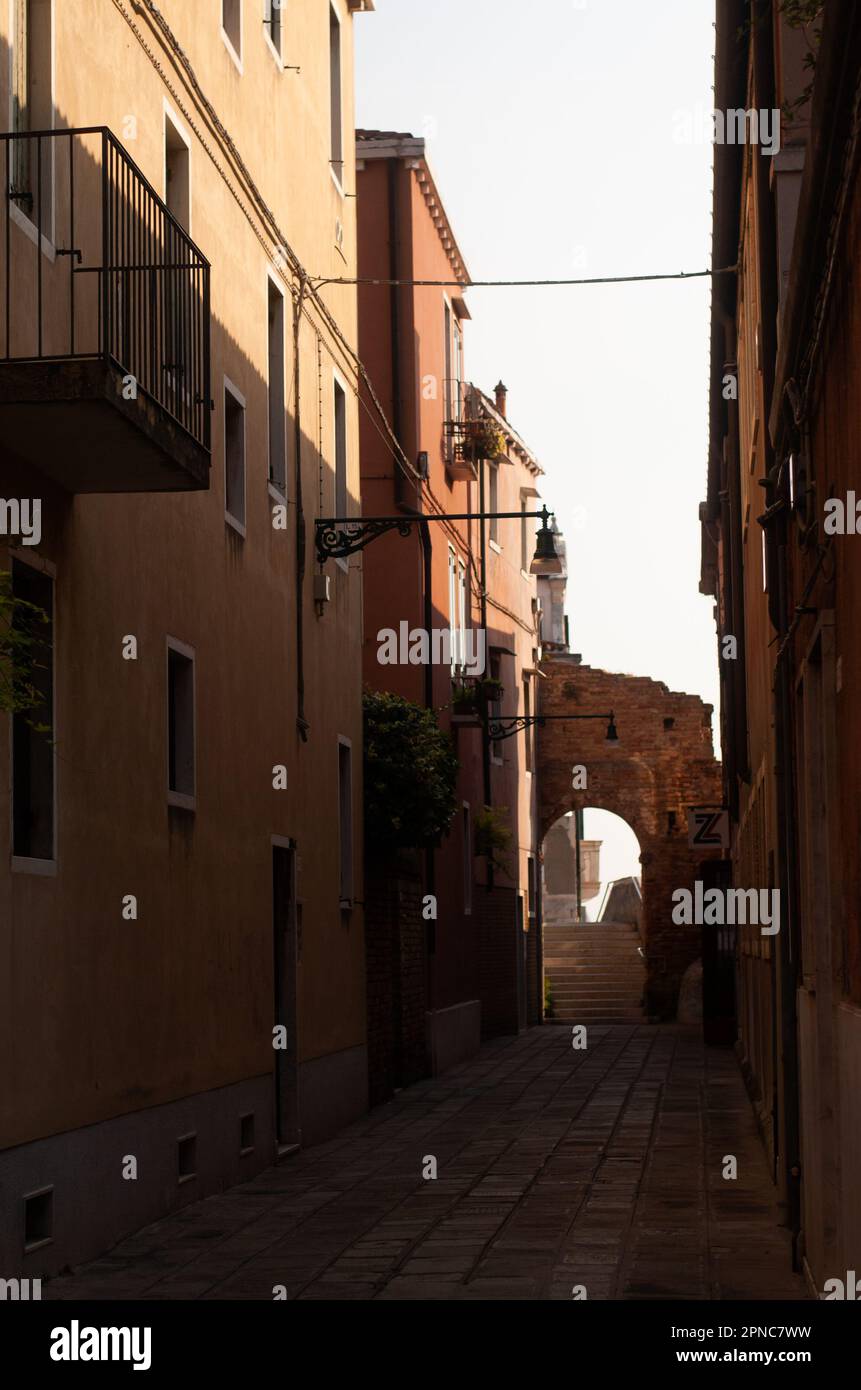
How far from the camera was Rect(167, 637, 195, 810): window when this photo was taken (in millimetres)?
13031

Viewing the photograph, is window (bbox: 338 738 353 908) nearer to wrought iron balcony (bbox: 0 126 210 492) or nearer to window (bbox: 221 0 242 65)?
window (bbox: 221 0 242 65)

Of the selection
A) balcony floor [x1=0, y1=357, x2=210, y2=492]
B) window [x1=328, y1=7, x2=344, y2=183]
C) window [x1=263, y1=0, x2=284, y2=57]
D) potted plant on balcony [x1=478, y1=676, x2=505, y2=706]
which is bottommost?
balcony floor [x1=0, y1=357, x2=210, y2=492]

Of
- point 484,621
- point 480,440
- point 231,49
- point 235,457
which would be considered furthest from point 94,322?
point 484,621

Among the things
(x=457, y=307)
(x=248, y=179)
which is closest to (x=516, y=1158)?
(x=248, y=179)

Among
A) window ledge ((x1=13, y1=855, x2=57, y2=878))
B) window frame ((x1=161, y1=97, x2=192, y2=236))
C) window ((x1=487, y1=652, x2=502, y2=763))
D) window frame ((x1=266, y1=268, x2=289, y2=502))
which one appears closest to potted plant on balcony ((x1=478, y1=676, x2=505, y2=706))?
window ((x1=487, y1=652, x2=502, y2=763))

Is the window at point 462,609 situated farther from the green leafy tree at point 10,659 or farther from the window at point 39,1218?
the green leafy tree at point 10,659

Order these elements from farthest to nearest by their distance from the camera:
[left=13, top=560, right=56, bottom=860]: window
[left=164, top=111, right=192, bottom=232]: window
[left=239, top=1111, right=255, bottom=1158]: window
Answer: [left=239, top=1111, right=255, bottom=1158]: window, [left=164, top=111, right=192, bottom=232]: window, [left=13, top=560, right=56, bottom=860]: window

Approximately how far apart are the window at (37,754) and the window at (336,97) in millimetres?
10520

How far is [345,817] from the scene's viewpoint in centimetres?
1945

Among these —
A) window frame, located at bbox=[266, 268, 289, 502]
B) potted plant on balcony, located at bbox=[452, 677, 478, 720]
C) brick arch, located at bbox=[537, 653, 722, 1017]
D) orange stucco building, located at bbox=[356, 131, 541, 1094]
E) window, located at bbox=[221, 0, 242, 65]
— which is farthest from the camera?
brick arch, located at bbox=[537, 653, 722, 1017]

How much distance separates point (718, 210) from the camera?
19.2m

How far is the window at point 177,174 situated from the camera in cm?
1313

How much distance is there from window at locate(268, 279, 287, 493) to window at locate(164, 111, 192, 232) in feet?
9.88

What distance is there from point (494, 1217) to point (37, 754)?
397 centimetres
